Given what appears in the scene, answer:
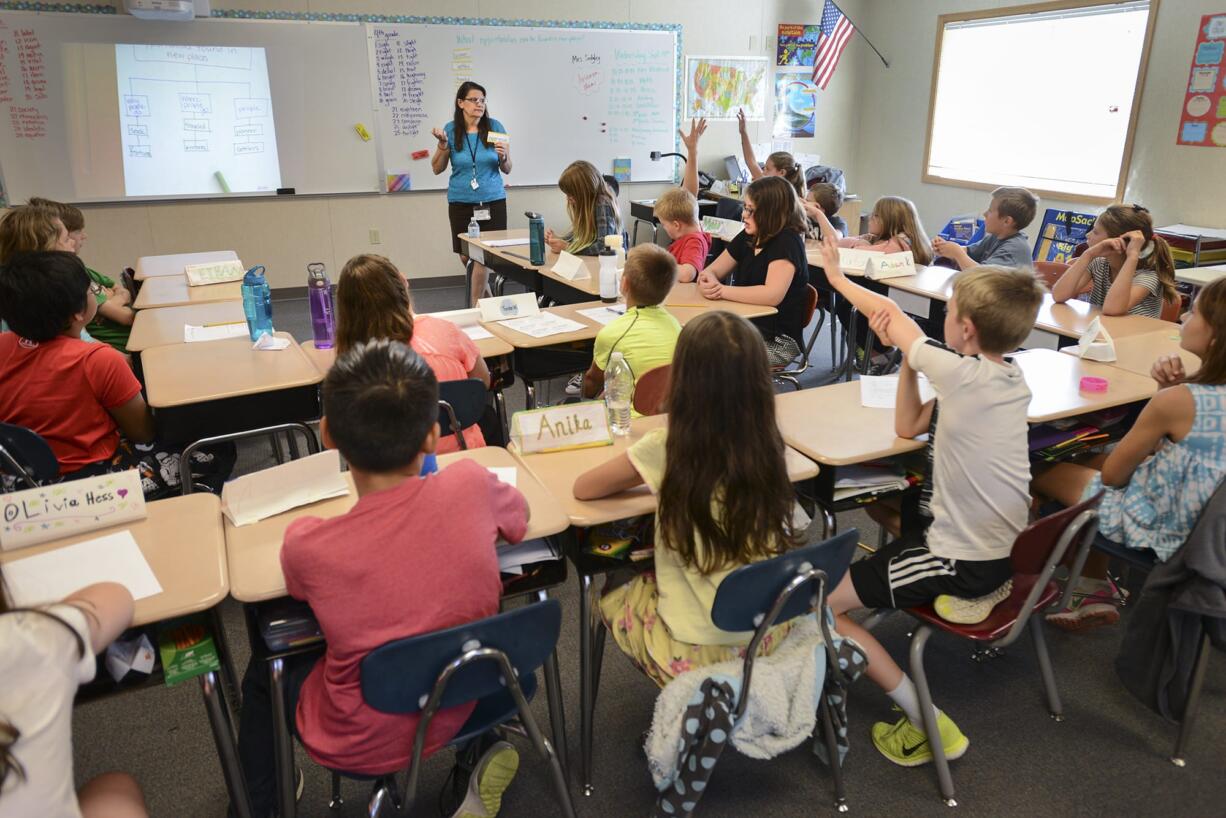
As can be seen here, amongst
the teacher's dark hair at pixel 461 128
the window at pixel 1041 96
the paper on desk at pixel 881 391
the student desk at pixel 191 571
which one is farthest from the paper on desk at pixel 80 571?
the window at pixel 1041 96

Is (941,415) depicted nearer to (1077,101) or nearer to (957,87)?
(1077,101)

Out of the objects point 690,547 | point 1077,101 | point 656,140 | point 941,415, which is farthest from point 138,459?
point 1077,101

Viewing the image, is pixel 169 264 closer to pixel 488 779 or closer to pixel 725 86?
pixel 488 779

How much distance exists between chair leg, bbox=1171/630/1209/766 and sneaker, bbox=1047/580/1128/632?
47cm

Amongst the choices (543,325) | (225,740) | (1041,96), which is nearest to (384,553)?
(225,740)

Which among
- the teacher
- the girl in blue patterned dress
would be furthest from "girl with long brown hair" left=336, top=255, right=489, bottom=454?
the teacher

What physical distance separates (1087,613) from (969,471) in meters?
1.03

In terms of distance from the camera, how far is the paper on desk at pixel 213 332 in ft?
10.4

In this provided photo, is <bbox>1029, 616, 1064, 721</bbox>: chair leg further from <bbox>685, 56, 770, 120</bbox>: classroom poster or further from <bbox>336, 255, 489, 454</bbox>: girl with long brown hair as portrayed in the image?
<bbox>685, 56, 770, 120</bbox>: classroom poster

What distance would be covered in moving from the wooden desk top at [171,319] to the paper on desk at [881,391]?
2.42 meters

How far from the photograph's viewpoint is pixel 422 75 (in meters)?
6.41

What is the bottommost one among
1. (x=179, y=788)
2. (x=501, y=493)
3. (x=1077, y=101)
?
(x=179, y=788)

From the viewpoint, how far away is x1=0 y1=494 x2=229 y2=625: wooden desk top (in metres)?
1.45

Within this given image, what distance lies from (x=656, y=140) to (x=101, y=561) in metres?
6.48
